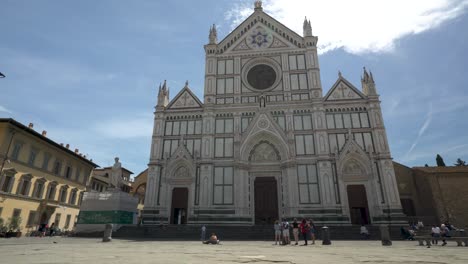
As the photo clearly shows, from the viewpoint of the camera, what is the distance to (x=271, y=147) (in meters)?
26.5

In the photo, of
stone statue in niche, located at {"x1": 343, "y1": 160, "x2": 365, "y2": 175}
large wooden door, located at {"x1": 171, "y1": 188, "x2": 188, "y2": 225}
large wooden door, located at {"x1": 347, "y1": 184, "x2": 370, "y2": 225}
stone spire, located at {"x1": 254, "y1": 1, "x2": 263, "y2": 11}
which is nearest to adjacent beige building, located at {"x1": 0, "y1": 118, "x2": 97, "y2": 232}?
large wooden door, located at {"x1": 171, "y1": 188, "x2": 188, "y2": 225}

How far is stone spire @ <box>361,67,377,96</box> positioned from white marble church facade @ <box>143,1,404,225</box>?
10 cm

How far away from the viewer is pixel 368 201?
2356 centimetres

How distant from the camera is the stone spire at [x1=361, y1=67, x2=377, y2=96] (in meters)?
26.4

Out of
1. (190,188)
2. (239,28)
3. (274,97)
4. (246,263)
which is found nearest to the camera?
(246,263)

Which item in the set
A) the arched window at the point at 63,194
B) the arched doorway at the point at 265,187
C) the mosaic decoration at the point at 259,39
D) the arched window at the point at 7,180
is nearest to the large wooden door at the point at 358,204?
the arched doorway at the point at 265,187

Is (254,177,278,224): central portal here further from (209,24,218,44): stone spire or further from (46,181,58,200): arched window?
(46,181,58,200): arched window

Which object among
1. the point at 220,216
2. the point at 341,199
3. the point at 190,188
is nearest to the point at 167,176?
the point at 190,188

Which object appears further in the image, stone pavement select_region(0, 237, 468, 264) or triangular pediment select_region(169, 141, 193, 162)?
triangular pediment select_region(169, 141, 193, 162)

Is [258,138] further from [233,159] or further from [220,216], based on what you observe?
[220,216]

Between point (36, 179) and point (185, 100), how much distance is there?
53.5ft

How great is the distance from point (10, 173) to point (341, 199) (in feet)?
Result: 93.7

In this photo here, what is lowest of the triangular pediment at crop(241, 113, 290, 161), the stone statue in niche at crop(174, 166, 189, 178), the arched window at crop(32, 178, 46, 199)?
the arched window at crop(32, 178, 46, 199)

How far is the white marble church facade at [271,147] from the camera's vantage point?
23859 mm
